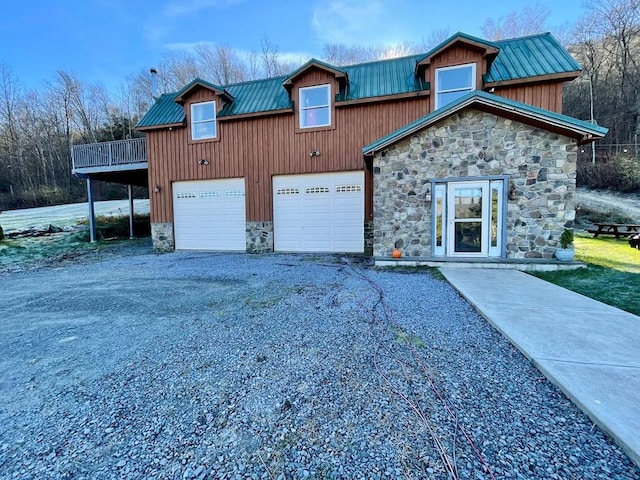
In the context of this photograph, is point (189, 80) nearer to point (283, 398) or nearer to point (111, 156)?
point (111, 156)

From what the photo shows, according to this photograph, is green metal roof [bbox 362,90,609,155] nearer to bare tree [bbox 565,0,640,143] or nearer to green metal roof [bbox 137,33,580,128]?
green metal roof [bbox 137,33,580,128]

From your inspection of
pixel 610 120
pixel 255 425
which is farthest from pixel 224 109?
pixel 610 120

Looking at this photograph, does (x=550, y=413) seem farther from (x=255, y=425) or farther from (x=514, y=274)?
(x=514, y=274)

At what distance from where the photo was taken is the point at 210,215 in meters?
11.0

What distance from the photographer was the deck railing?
1206 cm

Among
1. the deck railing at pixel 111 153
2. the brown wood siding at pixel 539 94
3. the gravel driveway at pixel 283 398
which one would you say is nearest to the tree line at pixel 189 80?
the deck railing at pixel 111 153

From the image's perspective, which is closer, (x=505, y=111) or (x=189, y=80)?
(x=505, y=111)

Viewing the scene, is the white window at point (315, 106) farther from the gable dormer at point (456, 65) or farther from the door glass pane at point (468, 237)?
the door glass pane at point (468, 237)

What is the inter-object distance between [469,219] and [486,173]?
3.43 ft

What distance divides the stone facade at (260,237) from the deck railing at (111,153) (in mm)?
5374

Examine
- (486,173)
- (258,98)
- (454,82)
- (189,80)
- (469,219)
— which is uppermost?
(189,80)

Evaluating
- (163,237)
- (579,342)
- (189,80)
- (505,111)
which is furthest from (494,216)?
(189,80)

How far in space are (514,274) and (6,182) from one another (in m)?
33.2

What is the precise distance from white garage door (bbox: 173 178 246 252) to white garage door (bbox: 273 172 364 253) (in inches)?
55.4
